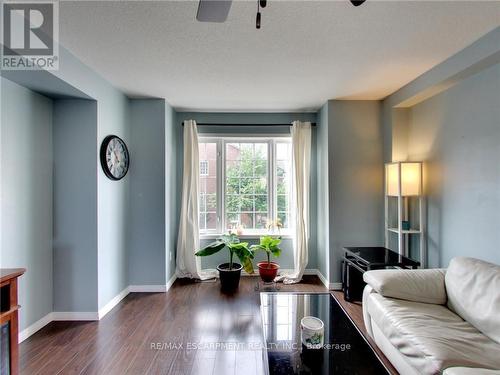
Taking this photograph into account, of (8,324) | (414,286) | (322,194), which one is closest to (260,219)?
(322,194)

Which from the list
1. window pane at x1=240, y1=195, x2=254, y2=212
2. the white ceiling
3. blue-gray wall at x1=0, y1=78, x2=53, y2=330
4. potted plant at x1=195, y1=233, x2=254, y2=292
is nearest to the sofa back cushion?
the white ceiling

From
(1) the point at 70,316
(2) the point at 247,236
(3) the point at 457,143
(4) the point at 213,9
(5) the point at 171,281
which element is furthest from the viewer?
(2) the point at 247,236

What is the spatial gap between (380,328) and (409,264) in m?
0.98

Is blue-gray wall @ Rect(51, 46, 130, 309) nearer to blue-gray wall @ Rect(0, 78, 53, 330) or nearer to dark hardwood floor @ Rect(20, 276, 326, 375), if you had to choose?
dark hardwood floor @ Rect(20, 276, 326, 375)

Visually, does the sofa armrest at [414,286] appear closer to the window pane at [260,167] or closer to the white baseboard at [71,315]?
the window pane at [260,167]

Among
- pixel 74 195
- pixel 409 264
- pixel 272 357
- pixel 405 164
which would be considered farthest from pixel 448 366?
pixel 74 195

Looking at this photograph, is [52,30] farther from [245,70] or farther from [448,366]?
[448,366]

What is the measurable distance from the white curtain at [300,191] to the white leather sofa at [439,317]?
1.43 meters

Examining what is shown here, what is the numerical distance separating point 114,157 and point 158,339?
195 cm

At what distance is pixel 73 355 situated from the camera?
2.06 meters

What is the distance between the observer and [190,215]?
12.0 ft

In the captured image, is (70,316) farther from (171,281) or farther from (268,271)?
(268,271)

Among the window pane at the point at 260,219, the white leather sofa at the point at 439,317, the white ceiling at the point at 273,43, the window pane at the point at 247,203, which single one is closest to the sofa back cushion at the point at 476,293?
the white leather sofa at the point at 439,317

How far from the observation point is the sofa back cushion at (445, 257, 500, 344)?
61.8 inches
